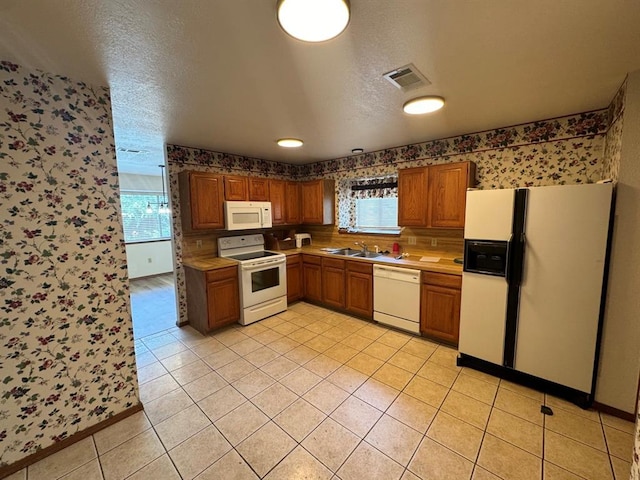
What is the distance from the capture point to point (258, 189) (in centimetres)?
412

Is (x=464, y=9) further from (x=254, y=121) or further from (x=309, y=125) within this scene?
(x=254, y=121)

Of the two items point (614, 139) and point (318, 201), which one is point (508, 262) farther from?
point (318, 201)

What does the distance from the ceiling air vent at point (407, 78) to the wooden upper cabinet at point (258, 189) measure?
8.68 feet

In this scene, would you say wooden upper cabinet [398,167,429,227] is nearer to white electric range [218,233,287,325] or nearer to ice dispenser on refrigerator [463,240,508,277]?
ice dispenser on refrigerator [463,240,508,277]

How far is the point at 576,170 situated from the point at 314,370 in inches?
131

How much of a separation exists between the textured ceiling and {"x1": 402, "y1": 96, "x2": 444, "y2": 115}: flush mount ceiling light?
0.07 m

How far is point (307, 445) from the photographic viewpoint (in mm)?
1777

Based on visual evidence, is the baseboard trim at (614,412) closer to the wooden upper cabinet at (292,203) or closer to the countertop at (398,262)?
the countertop at (398,262)

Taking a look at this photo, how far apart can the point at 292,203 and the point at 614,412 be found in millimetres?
4303

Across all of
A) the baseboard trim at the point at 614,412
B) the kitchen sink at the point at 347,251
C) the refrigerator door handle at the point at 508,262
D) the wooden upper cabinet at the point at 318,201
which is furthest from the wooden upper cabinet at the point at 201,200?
the baseboard trim at the point at 614,412

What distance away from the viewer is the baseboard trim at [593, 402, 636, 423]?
195 cm

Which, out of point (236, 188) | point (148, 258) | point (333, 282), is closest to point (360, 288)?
point (333, 282)

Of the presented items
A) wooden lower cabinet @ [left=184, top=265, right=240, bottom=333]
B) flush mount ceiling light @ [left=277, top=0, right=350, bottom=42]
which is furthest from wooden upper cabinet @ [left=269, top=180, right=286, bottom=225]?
flush mount ceiling light @ [left=277, top=0, right=350, bottom=42]

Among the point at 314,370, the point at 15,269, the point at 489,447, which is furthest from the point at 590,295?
the point at 15,269
